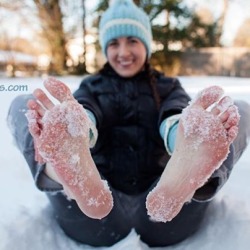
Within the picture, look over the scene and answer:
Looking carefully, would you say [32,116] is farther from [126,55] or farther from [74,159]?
[126,55]

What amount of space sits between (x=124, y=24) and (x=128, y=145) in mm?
277

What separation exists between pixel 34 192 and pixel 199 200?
36 centimetres

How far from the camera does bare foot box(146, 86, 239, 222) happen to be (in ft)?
1.44

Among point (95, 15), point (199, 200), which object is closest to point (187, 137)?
point (199, 200)

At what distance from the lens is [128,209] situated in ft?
1.98

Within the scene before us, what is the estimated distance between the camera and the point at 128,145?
0.69m

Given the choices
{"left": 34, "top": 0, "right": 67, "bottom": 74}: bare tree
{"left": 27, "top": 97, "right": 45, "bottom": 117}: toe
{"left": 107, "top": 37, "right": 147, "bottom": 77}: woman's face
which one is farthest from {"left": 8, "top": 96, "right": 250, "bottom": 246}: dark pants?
{"left": 34, "top": 0, "right": 67, "bottom": 74}: bare tree

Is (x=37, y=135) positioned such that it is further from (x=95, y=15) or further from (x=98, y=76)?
(x=95, y=15)

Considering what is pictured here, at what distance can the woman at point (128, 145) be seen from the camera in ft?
1.44

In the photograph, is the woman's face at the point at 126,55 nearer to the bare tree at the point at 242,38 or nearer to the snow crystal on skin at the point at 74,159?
the snow crystal on skin at the point at 74,159

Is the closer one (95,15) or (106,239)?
(106,239)
